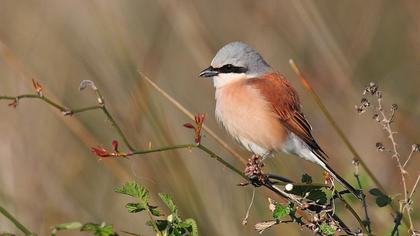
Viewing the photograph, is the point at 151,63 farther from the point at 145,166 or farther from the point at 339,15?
→ the point at 339,15

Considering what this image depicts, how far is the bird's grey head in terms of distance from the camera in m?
3.33

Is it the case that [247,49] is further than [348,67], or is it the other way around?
[348,67]

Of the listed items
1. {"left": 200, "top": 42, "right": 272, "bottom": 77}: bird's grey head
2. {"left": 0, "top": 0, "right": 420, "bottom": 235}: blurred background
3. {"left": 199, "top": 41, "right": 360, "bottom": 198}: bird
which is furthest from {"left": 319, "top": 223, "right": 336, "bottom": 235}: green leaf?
{"left": 200, "top": 42, "right": 272, "bottom": 77}: bird's grey head

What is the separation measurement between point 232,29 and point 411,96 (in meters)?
1.37

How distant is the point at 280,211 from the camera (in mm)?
1874

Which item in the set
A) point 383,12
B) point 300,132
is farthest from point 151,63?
point 383,12

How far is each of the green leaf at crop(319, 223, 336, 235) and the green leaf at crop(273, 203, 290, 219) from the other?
94 millimetres

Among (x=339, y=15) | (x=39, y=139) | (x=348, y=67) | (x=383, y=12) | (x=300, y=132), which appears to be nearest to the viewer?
(x=300, y=132)

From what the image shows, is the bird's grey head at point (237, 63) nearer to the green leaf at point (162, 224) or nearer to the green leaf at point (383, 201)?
the green leaf at point (383, 201)

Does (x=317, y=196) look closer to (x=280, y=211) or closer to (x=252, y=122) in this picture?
(x=280, y=211)

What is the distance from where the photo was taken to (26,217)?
3.77 metres

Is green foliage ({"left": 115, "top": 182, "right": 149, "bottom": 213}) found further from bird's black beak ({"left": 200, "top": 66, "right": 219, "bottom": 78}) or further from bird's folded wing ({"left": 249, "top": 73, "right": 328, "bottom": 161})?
bird's black beak ({"left": 200, "top": 66, "right": 219, "bottom": 78})

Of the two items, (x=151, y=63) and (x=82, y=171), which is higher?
(x=151, y=63)

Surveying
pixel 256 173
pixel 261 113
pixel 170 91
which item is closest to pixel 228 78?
pixel 261 113
